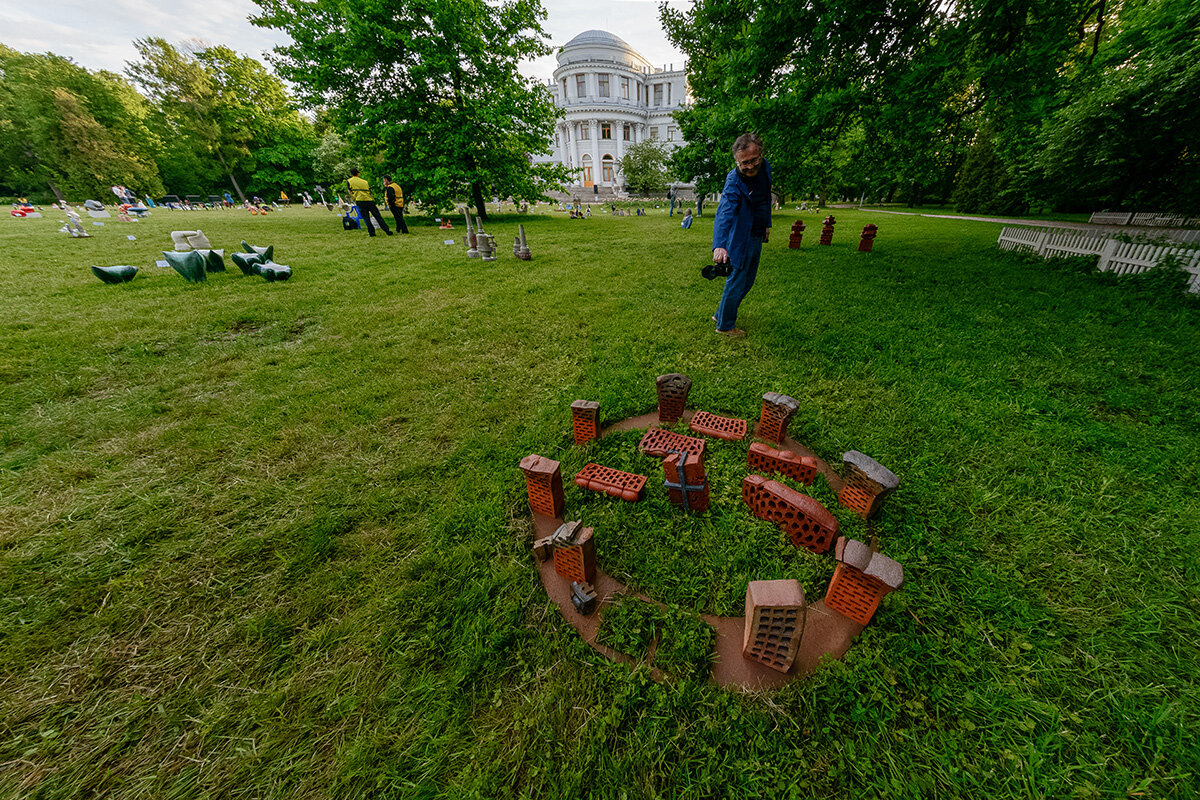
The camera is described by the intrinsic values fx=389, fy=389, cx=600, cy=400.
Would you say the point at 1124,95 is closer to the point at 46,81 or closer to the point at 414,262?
the point at 414,262

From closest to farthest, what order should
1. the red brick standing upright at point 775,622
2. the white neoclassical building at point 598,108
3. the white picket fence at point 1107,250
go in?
the red brick standing upright at point 775,622, the white picket fence at point 1107,250, the white neoclassical building at point 598,108

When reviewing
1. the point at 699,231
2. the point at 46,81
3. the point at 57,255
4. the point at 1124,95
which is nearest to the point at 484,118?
the point at 699,231

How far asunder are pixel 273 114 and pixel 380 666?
49.3 m

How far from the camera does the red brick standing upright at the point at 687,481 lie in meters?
2.27

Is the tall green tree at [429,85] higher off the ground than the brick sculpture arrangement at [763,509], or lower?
higher

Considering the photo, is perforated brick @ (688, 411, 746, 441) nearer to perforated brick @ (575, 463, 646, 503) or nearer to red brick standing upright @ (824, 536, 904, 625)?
perforated brick @ (575, 463, 646, 503)

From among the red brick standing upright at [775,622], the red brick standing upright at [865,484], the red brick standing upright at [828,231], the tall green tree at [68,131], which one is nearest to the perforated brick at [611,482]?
the red brick standing upright at [775,622]

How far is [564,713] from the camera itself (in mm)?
1533

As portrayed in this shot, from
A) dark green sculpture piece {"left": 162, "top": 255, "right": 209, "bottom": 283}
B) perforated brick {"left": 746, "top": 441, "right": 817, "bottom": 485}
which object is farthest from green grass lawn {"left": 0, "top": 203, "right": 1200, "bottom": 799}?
dark green sculpture piece {"left": 162, "top": 255, "right": 209, "bottom": 283}

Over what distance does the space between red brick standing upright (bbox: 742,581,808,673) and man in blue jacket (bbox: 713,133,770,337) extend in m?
3.38

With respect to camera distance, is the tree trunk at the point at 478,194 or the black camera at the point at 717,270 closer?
the black camera at the point at 717,270

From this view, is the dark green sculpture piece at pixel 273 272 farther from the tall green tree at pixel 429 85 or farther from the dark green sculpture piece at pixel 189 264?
the tall green tree at pixel 429 85

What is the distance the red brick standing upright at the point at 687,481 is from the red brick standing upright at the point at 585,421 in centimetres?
79

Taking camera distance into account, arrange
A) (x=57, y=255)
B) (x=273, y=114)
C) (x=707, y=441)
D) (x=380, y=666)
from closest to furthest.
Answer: (x=380, y=666), (x=707, y=441), (x=57, y=255), (x=273, y=114)
